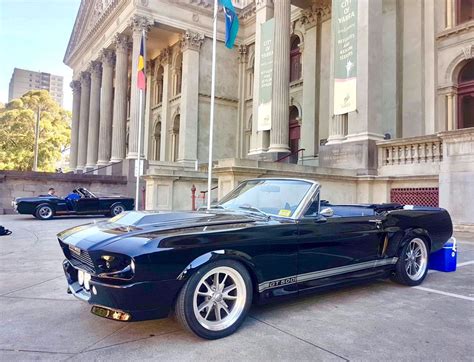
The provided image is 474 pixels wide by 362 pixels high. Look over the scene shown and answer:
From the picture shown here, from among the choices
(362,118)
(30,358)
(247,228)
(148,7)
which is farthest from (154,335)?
(148,7)

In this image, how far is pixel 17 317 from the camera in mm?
3975

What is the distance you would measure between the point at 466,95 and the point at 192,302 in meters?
15.9

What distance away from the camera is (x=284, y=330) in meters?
3.62

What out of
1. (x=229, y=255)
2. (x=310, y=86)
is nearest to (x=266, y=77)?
(x=310, y=86)

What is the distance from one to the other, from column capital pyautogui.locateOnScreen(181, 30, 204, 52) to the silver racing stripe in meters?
23.2

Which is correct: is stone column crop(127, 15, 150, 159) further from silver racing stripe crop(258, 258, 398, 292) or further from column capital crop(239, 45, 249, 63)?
silver racing stripe crop(258, 258, 398, 292)

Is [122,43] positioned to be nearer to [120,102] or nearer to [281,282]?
[120,102]

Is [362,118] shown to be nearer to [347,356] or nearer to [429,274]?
[429,274]

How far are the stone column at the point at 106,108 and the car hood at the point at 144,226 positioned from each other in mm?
25202

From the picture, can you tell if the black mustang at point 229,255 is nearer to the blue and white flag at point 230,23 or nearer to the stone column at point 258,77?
the blue and white flag at point 230,23

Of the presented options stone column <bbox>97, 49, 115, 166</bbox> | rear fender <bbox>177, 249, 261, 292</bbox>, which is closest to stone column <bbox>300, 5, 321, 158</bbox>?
stone column <bbox>97, 49, 115, 166</bbox>

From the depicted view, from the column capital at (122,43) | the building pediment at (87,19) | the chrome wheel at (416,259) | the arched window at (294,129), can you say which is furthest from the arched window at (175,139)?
the chrome wheel at (416,259)

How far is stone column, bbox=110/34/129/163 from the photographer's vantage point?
1016 inches

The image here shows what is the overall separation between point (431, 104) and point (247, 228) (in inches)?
580
